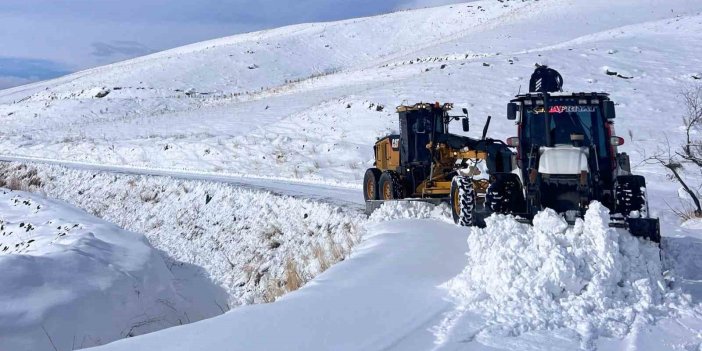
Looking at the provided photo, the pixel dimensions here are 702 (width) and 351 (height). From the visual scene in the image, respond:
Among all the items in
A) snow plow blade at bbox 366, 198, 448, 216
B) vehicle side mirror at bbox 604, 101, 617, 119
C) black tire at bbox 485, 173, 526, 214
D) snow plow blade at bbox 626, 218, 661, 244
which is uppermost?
vehicle side mirror at bbox 604, 101, 617, 119

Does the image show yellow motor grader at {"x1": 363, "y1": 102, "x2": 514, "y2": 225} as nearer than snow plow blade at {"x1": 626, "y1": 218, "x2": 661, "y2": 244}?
No

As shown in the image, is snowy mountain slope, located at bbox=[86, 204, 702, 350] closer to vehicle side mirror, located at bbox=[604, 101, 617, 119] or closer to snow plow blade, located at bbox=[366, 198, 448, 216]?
vehicle side mirror, located at bbox=[604, 101, 617, 119]

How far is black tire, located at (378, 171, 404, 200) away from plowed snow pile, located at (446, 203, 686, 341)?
632 cm

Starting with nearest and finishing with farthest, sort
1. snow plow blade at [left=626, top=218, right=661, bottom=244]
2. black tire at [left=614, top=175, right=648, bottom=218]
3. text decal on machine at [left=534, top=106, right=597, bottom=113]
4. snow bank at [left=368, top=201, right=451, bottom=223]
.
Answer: snow plow blade at [left=626, top=218, right=661, bottom=244] → black tire at [left=614, top=175, right=648, bottom=218] → text decal on machine at [left=534, top=106, right=597, bottom=113] → snow bank at [left=368, top=201, right=451, bottom=223]

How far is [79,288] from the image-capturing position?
353 inches

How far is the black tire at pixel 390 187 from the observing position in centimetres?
1334

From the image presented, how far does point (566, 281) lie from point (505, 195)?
314 centimetres

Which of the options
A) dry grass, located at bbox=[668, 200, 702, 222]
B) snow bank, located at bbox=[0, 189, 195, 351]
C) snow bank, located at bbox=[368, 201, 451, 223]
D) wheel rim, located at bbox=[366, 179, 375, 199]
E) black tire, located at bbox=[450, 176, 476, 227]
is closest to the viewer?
snow bank, located at bbox=[0, 189, 195, 351]

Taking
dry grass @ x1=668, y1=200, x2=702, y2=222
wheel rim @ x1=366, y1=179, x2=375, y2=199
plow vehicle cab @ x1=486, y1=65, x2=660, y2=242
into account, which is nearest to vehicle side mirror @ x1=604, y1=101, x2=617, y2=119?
plow vehicle cab @ x1=486, y1=65, x2=660, y2=242

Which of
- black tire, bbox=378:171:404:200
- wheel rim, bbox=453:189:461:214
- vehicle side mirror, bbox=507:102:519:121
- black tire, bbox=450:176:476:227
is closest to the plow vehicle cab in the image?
vehicle side mirror, bbox=507:102:519:121

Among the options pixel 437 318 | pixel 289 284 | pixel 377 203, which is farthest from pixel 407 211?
pixel 437 318

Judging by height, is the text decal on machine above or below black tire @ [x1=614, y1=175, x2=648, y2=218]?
above

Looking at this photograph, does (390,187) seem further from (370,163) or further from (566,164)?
(370,163)

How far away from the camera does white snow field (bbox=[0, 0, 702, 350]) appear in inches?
224
